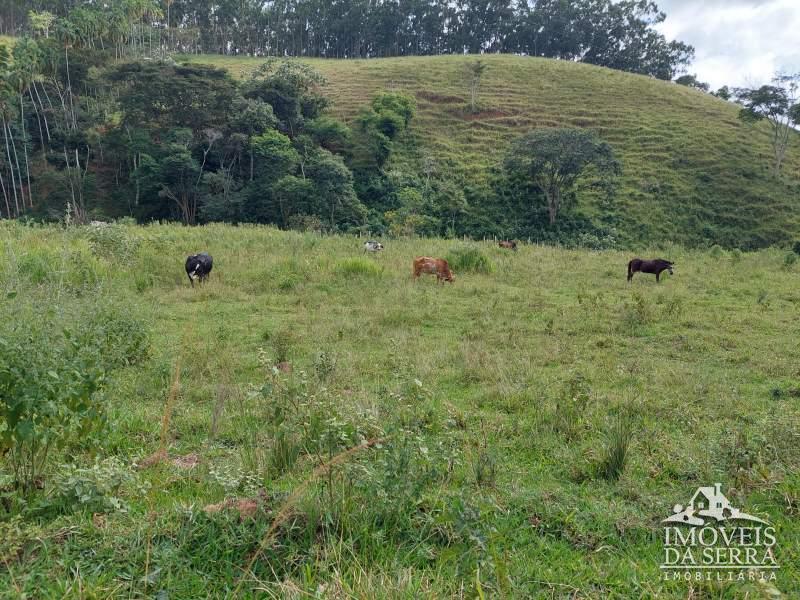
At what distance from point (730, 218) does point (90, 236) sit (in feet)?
114

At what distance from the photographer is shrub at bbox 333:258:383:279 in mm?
12500

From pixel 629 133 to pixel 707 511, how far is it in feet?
149

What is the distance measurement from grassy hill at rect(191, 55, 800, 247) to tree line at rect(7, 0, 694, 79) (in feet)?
41.9

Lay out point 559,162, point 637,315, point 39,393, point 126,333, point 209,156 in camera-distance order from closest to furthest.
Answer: point 39,393, point 126,333, point 637,315, point 209,156, point 559,162

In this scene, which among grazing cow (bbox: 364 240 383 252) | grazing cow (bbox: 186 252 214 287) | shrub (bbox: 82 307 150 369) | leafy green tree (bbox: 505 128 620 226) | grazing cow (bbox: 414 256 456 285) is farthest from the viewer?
leafy green tree (bbox: 505 128 620 226)

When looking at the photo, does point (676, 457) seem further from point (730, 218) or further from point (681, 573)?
point (730, 218)

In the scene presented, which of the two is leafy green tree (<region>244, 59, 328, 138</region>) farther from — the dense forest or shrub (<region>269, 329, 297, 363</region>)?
shrub (<region>269, 329, 297, 363</region>)

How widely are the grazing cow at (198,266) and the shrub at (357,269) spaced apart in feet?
9.58

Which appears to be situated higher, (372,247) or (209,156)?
(209,156)

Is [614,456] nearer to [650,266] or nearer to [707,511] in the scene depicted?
[707,511]

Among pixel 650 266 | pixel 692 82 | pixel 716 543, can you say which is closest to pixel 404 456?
pixel 716 543

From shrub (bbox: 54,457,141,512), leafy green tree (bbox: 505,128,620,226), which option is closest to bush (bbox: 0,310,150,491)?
shrub (bbox: 54,457,141,512)

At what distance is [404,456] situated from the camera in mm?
3143

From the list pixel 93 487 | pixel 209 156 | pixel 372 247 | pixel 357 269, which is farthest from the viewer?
pixel 209 156
